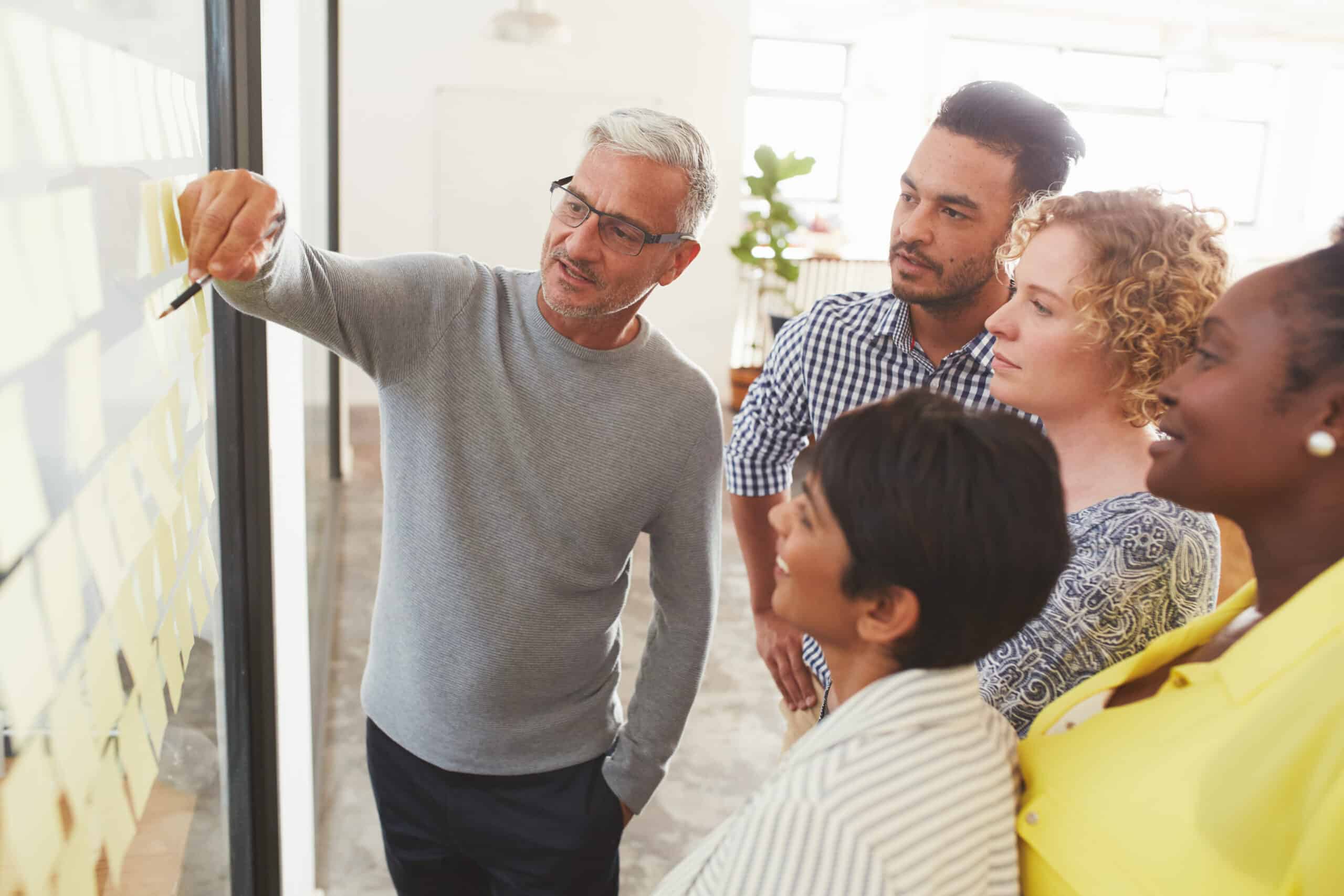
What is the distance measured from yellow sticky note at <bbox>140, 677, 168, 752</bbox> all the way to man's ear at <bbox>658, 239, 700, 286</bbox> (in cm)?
86

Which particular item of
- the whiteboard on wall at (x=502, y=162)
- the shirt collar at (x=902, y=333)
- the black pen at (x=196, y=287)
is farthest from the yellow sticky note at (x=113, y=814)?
the whiteboard on wall at (x=502, y=162)

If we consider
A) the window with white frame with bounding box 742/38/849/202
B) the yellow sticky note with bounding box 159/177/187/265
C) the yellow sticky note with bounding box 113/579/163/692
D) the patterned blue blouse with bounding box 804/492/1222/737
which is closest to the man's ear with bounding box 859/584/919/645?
the patterned blue blouse with bounding box 804/492/1222/737

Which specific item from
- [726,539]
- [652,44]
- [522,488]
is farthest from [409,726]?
[652,44]

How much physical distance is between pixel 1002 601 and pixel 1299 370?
0.26m

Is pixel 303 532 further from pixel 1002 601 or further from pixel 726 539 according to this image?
pixel 726 539

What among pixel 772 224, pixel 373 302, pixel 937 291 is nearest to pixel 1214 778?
pixel 937 291

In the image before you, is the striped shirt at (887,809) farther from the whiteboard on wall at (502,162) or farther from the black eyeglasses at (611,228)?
the whiteboard on wall at (502,162)

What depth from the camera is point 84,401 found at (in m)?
0.65

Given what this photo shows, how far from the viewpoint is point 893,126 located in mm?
9648

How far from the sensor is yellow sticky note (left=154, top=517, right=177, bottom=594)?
86 centimetres

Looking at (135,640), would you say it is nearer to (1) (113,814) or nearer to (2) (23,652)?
(1) (113,814)

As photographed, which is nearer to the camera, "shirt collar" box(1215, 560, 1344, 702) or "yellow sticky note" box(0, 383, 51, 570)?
"yellow sticky note" box(0, 383, 51, 570)

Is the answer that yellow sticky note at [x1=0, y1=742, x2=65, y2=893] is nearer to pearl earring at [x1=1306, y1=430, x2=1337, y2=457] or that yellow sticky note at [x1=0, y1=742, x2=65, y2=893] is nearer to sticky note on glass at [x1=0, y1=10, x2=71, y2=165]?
sticky note on glass at [x1=0, y1=10, x2=71, y2=165]

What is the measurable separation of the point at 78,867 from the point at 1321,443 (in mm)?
884
